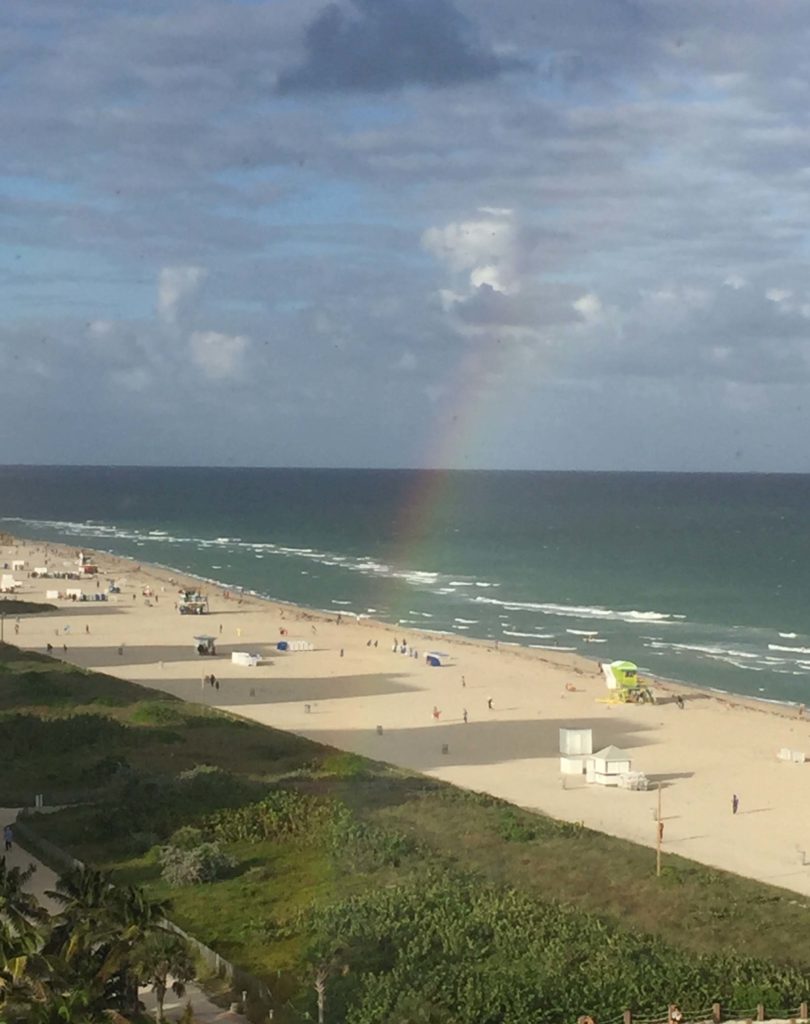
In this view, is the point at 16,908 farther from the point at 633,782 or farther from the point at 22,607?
the point at 22,607

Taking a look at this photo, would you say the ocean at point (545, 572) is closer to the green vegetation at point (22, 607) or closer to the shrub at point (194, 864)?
the green vegetation at point (22, 607)

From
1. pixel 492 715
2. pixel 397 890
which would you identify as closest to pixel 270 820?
pixel 397 890

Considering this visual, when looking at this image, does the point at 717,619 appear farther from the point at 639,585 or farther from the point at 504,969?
the point at 504,969

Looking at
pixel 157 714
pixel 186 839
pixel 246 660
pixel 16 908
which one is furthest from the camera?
pixel 246 660

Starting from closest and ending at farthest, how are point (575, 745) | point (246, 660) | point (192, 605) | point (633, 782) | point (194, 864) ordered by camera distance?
point (194, 864) → point (633, 782) → point (575, 745) → point (246, 660) → point (192, 605)

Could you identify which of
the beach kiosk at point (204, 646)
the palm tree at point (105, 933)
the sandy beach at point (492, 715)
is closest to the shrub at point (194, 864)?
the palm tree at point (105, 933)

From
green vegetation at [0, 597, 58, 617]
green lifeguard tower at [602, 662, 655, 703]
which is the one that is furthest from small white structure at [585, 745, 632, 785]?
green vegetation at [0, 597, 58, 617]
